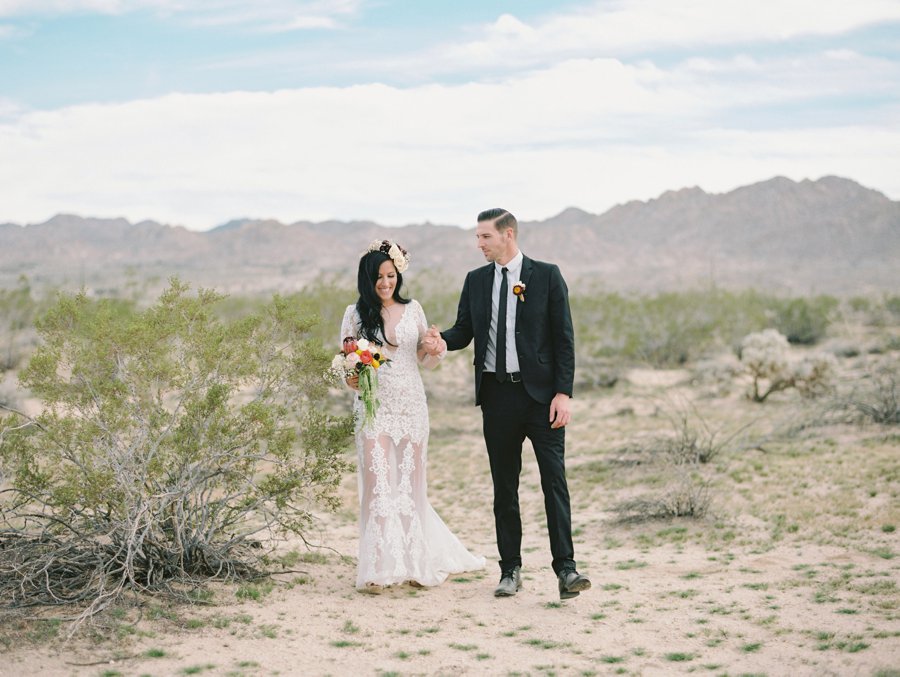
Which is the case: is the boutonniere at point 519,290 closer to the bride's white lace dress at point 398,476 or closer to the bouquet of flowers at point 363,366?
the bride's white lace dress at point 398,476

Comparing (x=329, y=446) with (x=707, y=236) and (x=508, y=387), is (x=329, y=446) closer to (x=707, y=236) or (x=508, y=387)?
(x=508, y=387)

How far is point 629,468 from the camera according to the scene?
1148 cm

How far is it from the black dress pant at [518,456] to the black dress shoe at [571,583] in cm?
5

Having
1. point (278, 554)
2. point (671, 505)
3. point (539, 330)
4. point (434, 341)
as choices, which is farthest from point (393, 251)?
point (671, 505)

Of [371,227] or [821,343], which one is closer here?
[821,343]

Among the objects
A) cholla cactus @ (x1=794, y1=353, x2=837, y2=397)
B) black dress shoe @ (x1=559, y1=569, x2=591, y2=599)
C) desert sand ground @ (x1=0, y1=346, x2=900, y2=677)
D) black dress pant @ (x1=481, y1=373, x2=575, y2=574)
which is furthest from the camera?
cholla cactus @ (x1=794, y1=353, x2=837, y2=397)

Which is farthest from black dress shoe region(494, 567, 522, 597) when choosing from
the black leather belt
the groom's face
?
the groom's face

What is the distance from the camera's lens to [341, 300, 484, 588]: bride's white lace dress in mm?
6492

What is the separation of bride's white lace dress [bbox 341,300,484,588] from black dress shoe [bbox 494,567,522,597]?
440mm

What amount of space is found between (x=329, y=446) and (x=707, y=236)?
85.4 meters

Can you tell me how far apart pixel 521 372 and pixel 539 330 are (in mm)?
289

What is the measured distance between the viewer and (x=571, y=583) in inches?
239

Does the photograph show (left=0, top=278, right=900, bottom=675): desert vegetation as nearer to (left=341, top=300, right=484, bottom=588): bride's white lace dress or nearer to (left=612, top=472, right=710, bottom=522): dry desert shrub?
(left=612, top=472, right=710, bottom=522): dry desert shrub

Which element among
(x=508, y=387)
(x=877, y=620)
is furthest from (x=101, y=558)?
(x=877, y=620)
